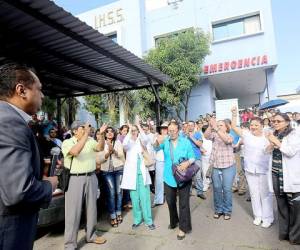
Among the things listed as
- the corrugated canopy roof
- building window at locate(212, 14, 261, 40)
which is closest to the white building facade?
building window at locate(212, 14, 261, 40)

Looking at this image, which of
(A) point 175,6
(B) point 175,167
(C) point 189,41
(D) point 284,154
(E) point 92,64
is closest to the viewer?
(D) point 284,154

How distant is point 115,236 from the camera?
4863 millimetres

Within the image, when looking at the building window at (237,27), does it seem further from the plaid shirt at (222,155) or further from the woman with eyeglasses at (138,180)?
the woman with eyeglasses at (138,180)

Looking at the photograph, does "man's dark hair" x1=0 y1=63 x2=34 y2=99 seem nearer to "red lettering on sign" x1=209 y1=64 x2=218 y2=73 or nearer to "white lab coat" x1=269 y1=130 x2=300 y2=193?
"white lab coat" x1=269 y1=130 x2=300 y2=193

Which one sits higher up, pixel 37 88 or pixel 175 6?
pixel 175 6

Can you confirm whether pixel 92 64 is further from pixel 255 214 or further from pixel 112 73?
pixel 255 214

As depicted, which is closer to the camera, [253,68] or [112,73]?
[112,73]

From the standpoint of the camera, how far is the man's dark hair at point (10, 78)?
5.68ft

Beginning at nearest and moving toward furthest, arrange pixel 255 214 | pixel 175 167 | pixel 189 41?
1. pixel 175 167
2. pixel 255 214
3. pixel 189 41

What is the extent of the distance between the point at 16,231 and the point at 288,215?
4015mm

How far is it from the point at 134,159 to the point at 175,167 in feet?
3.20

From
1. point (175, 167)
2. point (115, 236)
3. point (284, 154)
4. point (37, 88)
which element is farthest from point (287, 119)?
point (37, 88)

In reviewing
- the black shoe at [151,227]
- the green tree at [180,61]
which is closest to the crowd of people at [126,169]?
the black shoe at [151,227]

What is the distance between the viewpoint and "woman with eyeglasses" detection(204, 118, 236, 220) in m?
5.42
